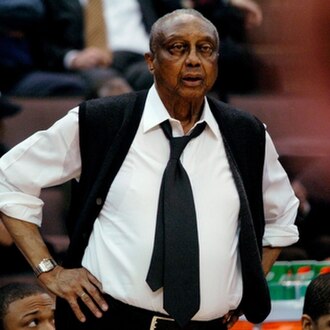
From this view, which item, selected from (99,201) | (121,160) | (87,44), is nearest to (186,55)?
(121,160)

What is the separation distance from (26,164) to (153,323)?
68 centimetres

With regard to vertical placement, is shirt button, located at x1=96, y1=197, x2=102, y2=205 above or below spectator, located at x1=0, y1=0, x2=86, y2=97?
above

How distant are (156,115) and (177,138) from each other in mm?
105

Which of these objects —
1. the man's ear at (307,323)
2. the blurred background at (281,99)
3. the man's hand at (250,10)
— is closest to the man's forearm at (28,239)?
the man's ear at (307,323)

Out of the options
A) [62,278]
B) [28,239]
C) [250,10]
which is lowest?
[250,10]

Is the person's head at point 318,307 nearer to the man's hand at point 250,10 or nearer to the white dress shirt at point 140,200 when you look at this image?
the white dress shirt at point 140,200

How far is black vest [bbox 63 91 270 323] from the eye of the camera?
3.83 metres

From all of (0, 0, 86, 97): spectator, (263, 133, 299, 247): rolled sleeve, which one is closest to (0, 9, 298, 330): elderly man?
(263, 133, 299, 247): rolled sleeve

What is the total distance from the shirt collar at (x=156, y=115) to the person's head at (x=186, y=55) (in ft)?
0.19

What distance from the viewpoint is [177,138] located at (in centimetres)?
386

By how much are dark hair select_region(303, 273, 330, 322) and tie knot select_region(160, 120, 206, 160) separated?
2.76ft

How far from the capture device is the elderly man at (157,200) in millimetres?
3734

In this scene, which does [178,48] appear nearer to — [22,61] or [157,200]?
[157,200]

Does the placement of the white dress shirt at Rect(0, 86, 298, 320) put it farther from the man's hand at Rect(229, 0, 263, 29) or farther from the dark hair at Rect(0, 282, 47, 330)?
the man's hand at Rect(229, 0, 263, 29)
